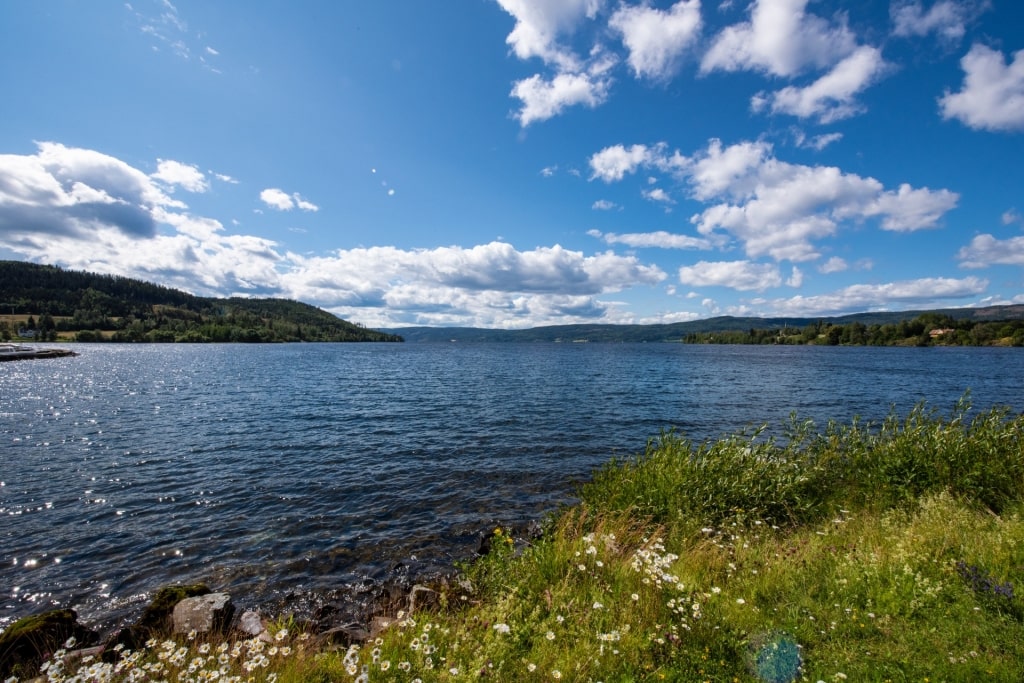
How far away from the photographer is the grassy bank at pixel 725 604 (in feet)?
19.1

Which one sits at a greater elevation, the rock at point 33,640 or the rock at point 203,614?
the rock at point 33,640

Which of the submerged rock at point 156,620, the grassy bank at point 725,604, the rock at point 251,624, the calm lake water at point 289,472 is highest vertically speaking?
the grassy bank at point 725,604

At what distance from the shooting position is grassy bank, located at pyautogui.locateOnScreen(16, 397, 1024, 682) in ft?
19.1

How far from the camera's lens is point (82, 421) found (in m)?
32.8

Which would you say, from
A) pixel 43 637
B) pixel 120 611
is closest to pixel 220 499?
pixel 120 611

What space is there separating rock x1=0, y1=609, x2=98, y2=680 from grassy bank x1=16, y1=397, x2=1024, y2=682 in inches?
79.6

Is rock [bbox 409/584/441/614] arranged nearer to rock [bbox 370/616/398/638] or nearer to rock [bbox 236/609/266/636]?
rock [bbox 370/616/398/638]

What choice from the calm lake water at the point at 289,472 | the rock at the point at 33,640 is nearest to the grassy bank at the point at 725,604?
the rock at the point at 33,640

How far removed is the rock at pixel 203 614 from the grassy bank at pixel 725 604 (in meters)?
0.86

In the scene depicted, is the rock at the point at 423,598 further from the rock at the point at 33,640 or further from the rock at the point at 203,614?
the rock at the point at 33,640

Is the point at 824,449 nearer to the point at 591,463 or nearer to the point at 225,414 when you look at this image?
the point at 591,463

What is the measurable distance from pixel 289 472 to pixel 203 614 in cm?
1304

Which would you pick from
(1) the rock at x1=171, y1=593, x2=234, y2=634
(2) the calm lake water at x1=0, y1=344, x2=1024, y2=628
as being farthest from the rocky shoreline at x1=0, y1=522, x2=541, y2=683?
(2) the calm lake water at x1=0, y1=344, x2=1024, y2=628

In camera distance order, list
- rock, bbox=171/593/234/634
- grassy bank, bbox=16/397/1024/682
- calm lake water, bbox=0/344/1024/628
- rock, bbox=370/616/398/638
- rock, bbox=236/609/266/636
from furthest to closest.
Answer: calm lake water, bbox=0/344/1024/628 → rock, bbox=236/609/266/636 → rock, bbox=171/593/234/634 → rock, bbox=370/616/398/638 → grassy bank, bbox=16/397/1024/682
